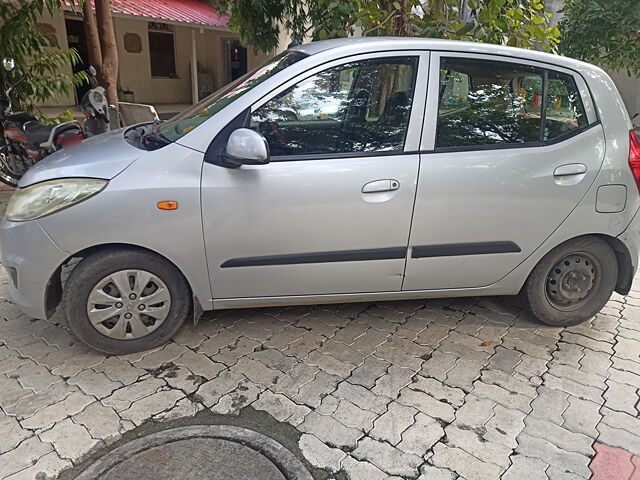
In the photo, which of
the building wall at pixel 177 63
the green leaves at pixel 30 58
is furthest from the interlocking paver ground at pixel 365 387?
the building wall at pixel 177 63

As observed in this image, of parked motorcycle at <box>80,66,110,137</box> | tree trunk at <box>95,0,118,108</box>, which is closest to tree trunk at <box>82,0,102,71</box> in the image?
tree trunk at <box>95,0,118,108</box>

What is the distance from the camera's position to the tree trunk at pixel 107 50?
7555mm

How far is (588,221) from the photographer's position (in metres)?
2.95

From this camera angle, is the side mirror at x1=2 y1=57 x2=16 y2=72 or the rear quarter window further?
the side mirror at x1=2 y1=57 x2=16 y2=72

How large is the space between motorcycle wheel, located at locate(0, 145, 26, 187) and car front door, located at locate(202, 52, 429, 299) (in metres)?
4.42

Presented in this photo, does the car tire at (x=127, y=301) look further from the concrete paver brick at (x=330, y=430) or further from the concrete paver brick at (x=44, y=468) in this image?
the concrete paver brick at (x=330, y=430)

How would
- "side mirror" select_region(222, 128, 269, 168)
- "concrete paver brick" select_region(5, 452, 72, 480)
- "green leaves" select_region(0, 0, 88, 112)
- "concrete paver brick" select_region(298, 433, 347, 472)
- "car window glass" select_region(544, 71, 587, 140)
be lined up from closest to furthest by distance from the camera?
"concrete paver brick" select_region(5, 452, 72, 480), "concrete paver brick" select_region(298, 433, 347, 472), "side mirror" select_region(222, 128, 269, 168), "car window glass" select_region(544, 71, 587, 140), "green leaves" select_region(0, 0, 88, 112)

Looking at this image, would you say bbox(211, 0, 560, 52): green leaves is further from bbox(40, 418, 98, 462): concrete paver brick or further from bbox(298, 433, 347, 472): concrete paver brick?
bbox(40, 418, 98, 462): concrete paver brick

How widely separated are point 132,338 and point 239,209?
1001mm

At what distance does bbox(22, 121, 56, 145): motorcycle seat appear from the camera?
220 inches

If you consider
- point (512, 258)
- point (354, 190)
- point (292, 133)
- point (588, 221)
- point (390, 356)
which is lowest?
point (390, 356)

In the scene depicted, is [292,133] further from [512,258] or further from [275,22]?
[275,22]

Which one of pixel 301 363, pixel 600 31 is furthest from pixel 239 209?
pixel 600 31

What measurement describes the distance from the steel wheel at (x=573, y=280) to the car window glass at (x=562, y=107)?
828 millimetres
